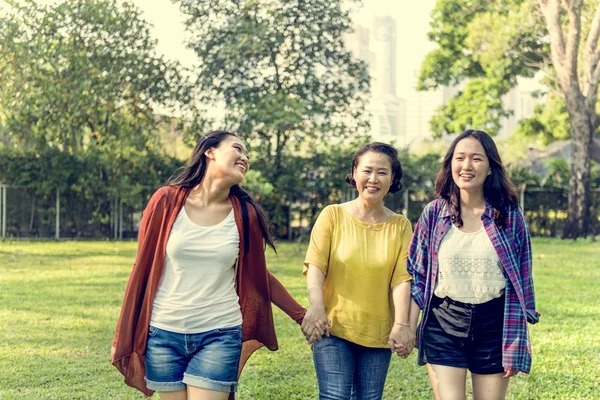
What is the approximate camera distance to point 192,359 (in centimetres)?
345

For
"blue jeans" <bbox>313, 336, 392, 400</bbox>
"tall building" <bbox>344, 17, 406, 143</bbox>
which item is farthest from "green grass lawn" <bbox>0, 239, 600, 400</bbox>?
"tall building" <bbox>344, 17, 406, 143</bbox>

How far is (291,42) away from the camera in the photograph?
2172 centimetres

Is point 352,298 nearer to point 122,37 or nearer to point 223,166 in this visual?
point 223,166

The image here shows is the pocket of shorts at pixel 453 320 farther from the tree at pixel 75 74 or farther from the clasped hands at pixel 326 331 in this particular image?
the tree at pixel 75 74

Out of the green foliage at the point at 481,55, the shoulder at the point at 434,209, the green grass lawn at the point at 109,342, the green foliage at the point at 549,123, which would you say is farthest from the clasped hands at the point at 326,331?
the green foliage at the point at 549,123

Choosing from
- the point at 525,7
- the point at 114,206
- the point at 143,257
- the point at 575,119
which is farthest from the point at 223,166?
the point at 525,7

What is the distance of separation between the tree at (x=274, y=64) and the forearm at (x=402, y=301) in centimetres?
1714

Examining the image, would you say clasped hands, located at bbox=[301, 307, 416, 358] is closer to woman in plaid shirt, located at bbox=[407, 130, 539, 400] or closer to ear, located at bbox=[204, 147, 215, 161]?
woman in plaid shirt, located at bbox=[407, 130, 539, 400]

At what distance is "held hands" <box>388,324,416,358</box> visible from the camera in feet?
11.7

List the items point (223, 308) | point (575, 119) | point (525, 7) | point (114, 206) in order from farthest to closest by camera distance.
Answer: point (525, 7) → point (575, 119) → point (114, 206) → point (223, 308)

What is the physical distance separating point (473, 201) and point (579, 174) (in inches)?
779

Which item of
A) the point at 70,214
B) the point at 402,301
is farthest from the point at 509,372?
the point at 70,214

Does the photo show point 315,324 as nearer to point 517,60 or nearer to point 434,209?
point 434,209

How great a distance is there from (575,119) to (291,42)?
315 inches
